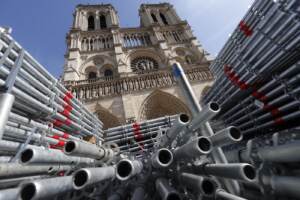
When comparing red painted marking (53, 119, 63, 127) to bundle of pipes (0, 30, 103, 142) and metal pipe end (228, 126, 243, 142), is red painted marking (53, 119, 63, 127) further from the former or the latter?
metal pipe end (228, 126, 243, 142)

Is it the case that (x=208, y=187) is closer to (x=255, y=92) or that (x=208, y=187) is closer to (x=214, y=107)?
(x=214, y=107)

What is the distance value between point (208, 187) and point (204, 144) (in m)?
0.42

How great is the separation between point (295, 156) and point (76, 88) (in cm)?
1468

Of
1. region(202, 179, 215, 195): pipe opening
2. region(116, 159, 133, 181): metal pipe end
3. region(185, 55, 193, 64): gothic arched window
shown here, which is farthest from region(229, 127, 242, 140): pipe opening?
region(185, 55, 193, 64): gothic arched window

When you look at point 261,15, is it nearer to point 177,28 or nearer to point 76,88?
point 76,88

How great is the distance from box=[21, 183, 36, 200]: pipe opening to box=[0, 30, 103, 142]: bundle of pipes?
1.64m

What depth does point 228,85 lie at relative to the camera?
5.22 metres

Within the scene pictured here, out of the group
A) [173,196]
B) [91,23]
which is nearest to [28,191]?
[173,196]

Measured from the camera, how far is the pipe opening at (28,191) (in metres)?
1.35

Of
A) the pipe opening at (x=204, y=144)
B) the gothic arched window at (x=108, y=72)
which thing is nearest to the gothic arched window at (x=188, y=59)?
the gothic arched window at (x=108, y=72)

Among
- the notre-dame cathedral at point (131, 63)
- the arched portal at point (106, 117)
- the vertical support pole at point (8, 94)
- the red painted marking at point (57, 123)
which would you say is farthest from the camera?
the notre-dame cathedral at point (131, 63)

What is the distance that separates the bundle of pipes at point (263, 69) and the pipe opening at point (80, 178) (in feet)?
12.6

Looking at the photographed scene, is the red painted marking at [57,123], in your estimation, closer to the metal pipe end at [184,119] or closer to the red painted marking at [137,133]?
the red painted marking at [137,133]

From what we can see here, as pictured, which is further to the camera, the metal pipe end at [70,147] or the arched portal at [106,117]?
the arched portal at [106,117]
